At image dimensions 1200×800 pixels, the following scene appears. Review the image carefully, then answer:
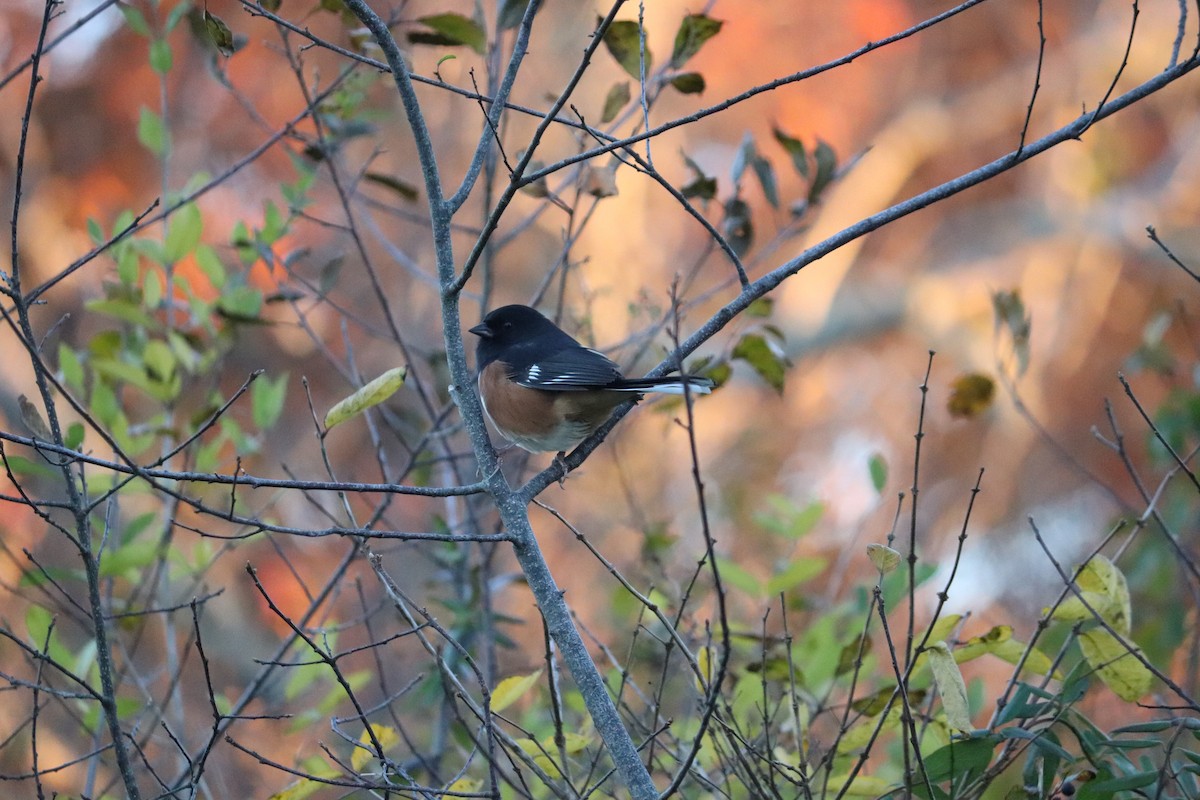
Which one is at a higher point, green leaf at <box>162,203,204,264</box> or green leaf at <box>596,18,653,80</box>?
green leaf at <box>162,203,204,264</box>

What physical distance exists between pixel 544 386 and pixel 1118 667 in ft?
5.84

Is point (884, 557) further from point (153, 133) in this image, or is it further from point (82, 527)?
point (153, 133)

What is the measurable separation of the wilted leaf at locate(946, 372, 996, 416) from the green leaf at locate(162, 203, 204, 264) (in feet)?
7.51

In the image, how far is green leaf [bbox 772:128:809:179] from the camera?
9.18 feet

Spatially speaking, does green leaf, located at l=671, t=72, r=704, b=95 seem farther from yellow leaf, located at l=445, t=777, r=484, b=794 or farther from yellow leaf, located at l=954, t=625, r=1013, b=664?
yellow leaf, located at l=445, t=777, r=484, b=794

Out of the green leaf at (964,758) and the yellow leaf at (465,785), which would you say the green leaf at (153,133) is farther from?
the green leaf at (964,758)

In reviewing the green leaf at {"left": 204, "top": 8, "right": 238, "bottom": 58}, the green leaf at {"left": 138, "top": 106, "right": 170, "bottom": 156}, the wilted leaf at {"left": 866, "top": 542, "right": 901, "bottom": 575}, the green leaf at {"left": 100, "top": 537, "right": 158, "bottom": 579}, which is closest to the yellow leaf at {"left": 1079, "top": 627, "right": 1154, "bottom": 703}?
→ the wilted leaf at {"left": 866, "top": 542, "right": 901, "bottom": 575}

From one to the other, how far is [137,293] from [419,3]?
7.04m

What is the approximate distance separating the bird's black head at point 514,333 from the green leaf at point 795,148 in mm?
919

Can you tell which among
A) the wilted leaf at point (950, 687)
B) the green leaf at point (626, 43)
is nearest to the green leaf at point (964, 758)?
the wilted leaf at point (950, 687)

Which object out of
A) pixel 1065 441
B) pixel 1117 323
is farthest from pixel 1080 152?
pixel 1065 441

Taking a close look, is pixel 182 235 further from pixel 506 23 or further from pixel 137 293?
pixel 506 23

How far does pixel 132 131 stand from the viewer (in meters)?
8.62

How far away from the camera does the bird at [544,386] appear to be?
3.05 metres
